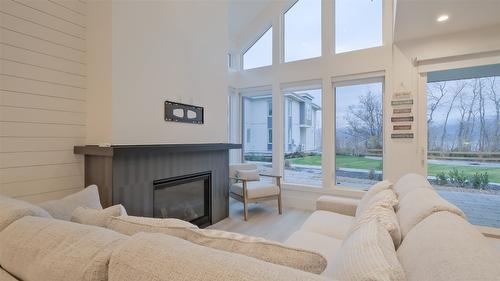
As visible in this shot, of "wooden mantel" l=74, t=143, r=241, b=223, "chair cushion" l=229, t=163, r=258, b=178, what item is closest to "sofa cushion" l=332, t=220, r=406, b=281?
"wooden mantel" l=74, t=143, r=241, b=223

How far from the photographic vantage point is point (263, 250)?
844mm

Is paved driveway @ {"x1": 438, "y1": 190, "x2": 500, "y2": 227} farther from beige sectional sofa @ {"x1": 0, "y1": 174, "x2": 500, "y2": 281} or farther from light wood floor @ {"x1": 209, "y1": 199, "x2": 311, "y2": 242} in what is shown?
beige sectional sofa @ {"x1": 0, "y1": 174, "x2": 500, "y2": 281}

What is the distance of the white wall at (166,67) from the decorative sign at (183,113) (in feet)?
0.20

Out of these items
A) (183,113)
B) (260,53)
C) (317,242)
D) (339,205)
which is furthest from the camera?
(260,53)

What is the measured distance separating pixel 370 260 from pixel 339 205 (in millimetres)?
1822

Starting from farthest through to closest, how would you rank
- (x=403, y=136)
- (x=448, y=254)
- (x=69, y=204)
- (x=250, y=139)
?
(x=250, y=139), (x=403, y=136), (x=69, y=204), (x=448, y=254)

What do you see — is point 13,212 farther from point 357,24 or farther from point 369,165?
point 357,24

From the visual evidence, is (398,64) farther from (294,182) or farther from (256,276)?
(256,276)

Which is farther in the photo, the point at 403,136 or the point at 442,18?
the point at 403,136

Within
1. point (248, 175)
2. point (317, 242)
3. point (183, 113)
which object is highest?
point (183, 113)

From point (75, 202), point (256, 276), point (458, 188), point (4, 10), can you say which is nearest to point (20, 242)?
point (75, 202)

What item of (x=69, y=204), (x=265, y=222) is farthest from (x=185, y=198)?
(x=69, y=204)

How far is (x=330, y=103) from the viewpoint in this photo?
4.05 m

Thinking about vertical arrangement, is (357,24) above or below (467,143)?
above
